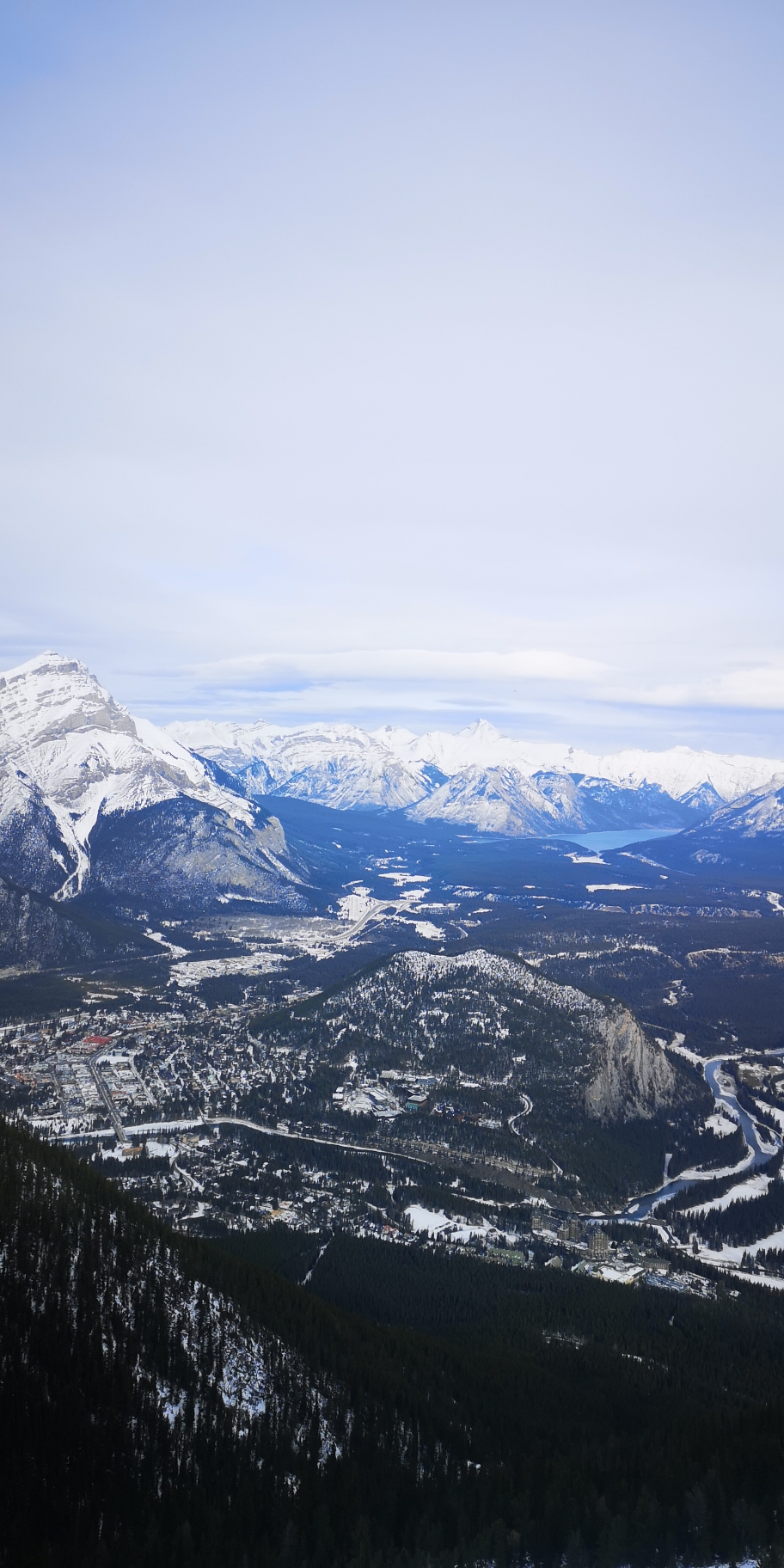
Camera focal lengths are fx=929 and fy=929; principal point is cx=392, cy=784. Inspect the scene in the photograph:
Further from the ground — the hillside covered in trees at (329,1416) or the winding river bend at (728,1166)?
the hillside covered in trees at (329,1416)

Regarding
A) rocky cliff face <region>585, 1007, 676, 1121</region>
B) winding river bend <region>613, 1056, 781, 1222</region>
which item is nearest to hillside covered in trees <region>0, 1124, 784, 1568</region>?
winding river bend <region>613, 1056, 781, 1222</region>

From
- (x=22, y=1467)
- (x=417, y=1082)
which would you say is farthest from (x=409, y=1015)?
(x=22, y=1467)

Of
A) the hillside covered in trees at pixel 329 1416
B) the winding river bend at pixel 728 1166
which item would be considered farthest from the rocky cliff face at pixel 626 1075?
the hillside covered in trees at pixel 329 1416

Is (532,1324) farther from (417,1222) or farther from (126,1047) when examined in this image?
(126,1047)

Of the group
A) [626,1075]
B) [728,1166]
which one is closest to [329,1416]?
[728,1166]

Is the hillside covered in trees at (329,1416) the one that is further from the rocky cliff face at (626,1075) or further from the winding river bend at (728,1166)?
the rocky cliff face at (626,1075)

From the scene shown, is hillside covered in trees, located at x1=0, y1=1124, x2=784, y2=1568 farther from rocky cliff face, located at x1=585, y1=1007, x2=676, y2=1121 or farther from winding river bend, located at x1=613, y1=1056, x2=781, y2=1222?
rocky cliff face, located at x1=585, y1=1007, x2=676, y2=1121
